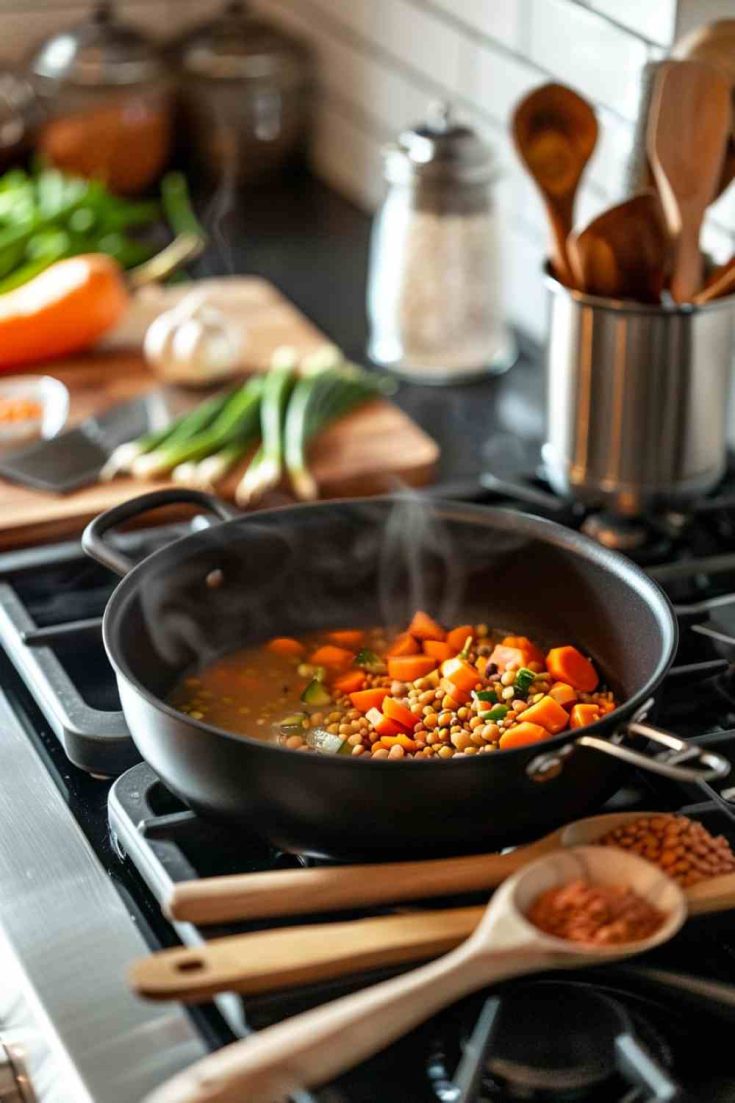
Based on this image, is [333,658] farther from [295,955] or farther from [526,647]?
[295,955]

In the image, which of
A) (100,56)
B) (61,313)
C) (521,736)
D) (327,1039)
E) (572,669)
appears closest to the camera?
(327,1039)

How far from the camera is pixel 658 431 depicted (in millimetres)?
1362

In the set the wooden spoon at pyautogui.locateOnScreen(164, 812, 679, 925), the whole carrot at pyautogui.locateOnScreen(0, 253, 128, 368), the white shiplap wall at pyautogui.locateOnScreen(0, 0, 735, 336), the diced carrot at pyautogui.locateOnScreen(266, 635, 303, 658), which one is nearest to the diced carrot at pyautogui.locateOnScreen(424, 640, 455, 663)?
the diced carrot at pyautogui.locateOnScreen(266, 635, 303, 658)

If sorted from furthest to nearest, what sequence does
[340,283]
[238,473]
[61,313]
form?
[340,283]
[61,313]
[238,473]

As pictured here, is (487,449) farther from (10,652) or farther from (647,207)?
(10,652)

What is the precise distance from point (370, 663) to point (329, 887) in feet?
0.92

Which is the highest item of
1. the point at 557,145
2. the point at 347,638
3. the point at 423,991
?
the point at 557,145

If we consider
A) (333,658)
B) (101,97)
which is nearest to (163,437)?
(333,658)

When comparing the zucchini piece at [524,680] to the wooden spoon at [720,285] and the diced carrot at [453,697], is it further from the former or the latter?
the wooden spoon at [720,285]

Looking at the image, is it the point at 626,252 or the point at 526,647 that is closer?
the point at 526,647

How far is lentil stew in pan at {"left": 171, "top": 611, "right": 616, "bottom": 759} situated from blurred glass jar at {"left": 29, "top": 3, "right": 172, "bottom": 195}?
1.22 metres

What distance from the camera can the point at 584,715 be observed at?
103 centimetres

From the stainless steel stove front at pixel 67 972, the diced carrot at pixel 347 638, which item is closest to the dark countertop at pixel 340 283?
the diced carrot at pixel 347 638

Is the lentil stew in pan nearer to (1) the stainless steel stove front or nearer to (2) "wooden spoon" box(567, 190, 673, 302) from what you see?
(1) the stainless steel stove front
